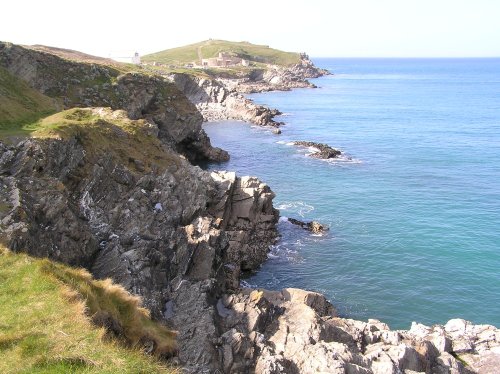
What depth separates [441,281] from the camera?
43.5 meters

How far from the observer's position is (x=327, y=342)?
1144 inches

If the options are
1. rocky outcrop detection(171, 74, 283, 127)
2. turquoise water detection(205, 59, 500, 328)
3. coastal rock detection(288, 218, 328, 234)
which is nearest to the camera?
turquoise water detection(205, 59, 500, 328)

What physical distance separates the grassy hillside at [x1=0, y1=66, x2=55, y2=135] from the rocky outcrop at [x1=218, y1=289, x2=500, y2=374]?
24098 mm

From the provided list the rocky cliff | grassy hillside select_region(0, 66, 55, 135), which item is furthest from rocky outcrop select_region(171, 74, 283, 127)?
the rocky cliff

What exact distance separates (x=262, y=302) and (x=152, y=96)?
63.7m

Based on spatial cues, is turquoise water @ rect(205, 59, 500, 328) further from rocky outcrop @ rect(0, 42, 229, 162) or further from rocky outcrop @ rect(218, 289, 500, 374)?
rocky outcrop @ rect(0, 42, 229, 162)

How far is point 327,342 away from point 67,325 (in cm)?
1796

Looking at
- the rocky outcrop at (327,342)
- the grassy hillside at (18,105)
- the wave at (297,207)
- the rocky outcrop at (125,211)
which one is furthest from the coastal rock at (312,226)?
the grassy hillside at (18,105)

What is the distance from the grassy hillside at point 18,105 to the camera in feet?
137

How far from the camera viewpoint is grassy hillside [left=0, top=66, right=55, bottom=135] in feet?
137

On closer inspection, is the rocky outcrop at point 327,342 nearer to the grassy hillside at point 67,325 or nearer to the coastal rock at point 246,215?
the grassy hillside at point 67,325

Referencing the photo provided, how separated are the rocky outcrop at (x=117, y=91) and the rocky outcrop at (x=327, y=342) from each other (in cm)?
5052

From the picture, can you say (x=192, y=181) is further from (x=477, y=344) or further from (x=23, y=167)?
(x=477, y=344)

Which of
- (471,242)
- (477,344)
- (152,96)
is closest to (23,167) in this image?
(477,344)
